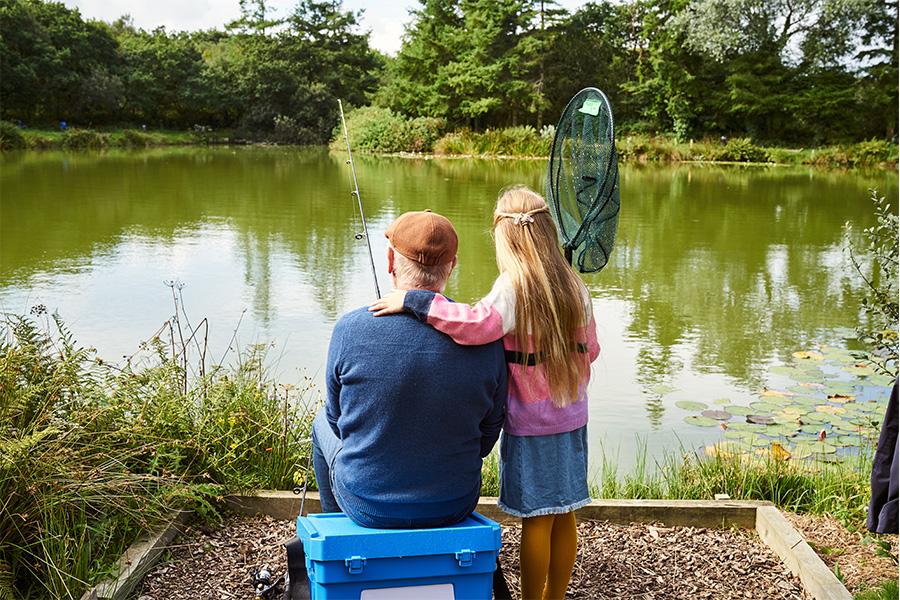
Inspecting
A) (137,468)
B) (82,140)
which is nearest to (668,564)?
(137,468)

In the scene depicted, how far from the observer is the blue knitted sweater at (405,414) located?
1.93m

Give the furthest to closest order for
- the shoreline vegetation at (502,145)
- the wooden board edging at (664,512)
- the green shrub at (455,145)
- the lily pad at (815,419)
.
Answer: the green shrub at (455,145), the shoreline vegetation at (502,145), the lily pad at (815,419), the wooden board edging at (664,512)

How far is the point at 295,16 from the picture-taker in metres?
41.9

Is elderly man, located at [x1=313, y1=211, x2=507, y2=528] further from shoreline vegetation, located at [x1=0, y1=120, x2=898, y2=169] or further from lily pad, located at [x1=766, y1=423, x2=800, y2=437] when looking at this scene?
shoreline vegetation, located at [x1=0, y1=120, x2=898, y2=169]

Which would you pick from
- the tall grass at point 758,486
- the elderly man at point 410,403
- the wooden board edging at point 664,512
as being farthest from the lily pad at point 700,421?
the elderly man at point 410,403

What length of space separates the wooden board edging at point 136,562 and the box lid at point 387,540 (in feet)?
2.27

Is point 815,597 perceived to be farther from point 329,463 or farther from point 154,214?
point 154,214

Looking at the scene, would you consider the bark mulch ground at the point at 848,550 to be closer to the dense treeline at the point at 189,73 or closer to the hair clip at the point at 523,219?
the hair clip at the point at 523,219

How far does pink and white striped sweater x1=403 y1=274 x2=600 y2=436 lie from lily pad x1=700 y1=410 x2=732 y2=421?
2842 mm

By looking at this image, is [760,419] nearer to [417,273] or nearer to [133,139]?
[417,273]

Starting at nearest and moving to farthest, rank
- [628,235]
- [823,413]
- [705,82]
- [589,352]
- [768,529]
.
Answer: [589,352] < [768,529] < [823,413] < [628,235] < [705,82]

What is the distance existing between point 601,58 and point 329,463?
113 ft

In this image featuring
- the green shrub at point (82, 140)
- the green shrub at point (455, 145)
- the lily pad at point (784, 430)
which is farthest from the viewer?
the green shrub at point (455, 145)

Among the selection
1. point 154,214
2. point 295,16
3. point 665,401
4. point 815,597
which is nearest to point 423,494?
point 815,597
